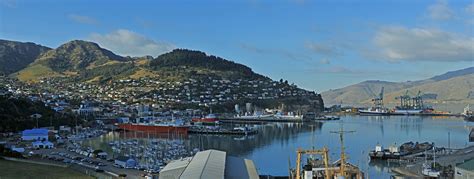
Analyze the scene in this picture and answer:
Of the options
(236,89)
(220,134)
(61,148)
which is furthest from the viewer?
(236,89)

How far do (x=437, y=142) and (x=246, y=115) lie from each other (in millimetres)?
29850

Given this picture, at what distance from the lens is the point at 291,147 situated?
27.0 m

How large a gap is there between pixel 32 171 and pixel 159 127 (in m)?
25.2

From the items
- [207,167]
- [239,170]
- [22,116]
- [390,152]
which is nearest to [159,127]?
[22,116]

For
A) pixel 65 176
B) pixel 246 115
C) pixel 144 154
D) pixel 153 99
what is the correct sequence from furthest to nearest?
pixel 153 99
pixel 246 115
pixel 144 154
pixel 65 176

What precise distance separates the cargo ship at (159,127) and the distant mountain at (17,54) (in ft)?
171

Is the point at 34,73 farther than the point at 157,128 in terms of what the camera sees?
Yes

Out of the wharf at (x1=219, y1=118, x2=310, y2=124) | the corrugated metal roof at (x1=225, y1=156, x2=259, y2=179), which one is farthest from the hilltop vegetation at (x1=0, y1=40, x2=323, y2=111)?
the corrugated metal roof at (x1=225, y1=156, x2=259, y2=179)

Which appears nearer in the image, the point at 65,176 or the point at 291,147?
the point at 65,176

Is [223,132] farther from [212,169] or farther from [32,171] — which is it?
[212,169]

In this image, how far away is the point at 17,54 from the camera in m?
101

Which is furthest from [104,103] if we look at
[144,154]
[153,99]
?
[144,154]

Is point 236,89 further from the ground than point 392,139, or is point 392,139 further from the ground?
point 236,89

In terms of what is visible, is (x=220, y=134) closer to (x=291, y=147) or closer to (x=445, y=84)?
(x=291, y=147)
